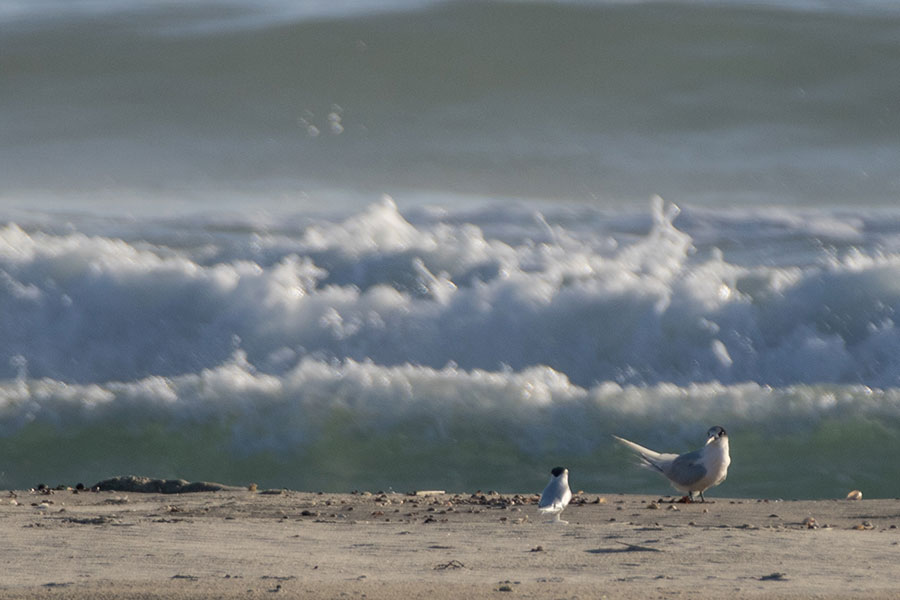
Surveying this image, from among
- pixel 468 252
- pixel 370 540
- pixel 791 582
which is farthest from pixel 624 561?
pixel 468 252

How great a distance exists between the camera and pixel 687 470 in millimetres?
6691

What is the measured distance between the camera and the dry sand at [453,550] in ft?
→ 13.2

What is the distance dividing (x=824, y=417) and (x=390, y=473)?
2.93 m

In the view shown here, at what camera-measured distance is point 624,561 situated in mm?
4414

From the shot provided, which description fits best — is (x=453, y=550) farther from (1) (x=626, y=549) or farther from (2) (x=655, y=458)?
(2) (x=655, y=458)

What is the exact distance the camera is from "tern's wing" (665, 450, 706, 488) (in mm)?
6660

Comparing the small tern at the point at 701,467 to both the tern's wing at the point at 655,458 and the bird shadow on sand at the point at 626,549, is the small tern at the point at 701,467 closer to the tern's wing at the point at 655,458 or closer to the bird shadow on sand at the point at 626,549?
the tern's wing at the point at 655,458

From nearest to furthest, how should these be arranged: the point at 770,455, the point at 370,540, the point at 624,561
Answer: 1. the point at 624,561
2. the point at 370,540
3. the point at 770,455

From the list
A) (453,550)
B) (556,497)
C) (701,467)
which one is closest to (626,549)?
(453,550)

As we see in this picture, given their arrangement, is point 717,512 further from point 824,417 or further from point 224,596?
point 824,417

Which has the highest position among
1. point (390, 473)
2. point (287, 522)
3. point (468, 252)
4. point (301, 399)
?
point (468, 252)

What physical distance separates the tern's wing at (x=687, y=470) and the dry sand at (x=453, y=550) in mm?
460

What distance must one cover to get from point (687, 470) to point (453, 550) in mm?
2270

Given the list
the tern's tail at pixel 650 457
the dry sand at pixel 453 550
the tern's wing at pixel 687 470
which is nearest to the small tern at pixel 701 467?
the tern's wing at pixel 687 470
